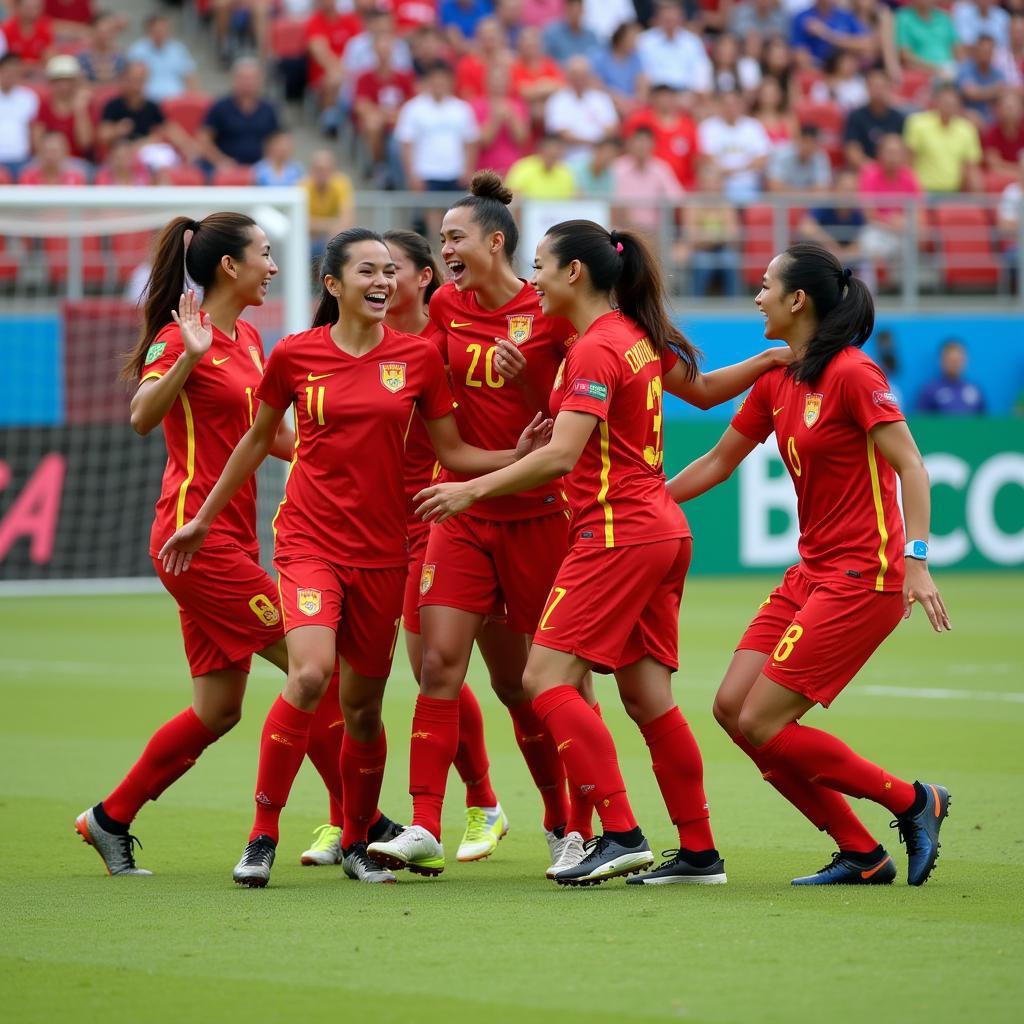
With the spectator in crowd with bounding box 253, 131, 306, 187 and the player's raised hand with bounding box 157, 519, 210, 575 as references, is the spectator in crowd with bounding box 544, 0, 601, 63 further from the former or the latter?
the player's raised hand with bounding box 157, 519, 210, 575

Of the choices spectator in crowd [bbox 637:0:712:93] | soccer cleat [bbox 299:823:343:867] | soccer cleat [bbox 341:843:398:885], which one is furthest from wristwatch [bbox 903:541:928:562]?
spectator in crowd [bbox 637:0:712:93]

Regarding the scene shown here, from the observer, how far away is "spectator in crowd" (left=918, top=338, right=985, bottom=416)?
21.2 metres

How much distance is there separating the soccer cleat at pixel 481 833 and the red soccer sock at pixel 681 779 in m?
1.05

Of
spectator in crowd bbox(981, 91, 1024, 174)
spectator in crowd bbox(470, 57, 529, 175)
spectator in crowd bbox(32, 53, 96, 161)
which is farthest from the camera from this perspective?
spectator in crowd bbox(981, 91, 1024, 174)

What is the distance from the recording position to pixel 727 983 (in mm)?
4680

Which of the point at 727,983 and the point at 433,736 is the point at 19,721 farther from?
the point at 727,983

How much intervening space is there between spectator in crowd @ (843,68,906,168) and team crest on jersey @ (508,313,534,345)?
16809 millimetres

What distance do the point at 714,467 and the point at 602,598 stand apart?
822 mm

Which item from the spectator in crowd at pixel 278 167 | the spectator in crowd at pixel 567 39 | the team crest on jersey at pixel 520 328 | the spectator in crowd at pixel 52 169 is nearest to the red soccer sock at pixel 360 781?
the team crest on jersey at pixel 520 328

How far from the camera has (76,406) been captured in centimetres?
1867

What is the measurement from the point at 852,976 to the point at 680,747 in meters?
1.65

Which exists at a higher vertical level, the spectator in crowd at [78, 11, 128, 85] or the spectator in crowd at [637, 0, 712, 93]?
the spectator in crowd at [637, 0, 712, 93]

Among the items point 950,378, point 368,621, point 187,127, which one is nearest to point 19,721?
point 368,621

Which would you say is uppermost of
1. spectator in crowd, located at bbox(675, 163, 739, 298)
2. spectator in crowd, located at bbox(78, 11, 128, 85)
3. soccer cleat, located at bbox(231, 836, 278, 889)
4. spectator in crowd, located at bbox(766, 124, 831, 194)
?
spectator in crowd, located at bbox(78, 11, 128, 85)
